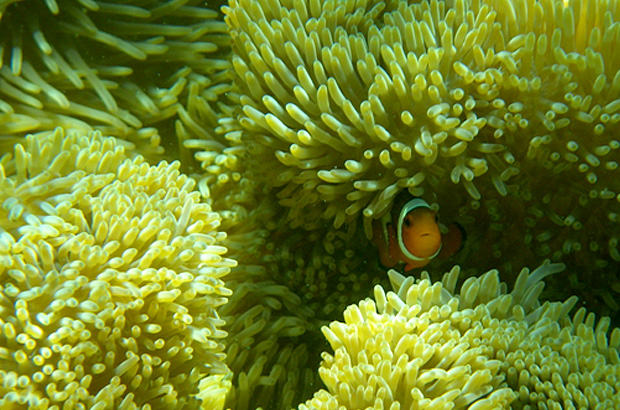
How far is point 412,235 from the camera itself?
1111 millimetres

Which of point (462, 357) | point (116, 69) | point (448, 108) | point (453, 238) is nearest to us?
point (462, 357)

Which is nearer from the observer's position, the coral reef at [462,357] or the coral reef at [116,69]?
the coral reef at [462,357]

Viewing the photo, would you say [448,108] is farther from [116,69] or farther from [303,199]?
[116,69]

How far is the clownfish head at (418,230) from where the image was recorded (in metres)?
1.13

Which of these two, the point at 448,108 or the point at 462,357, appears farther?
the point at 448,108

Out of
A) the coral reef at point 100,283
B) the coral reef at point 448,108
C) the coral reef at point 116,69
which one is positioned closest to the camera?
the coral reef at point 100,283

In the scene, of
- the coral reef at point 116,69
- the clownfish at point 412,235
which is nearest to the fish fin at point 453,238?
the clownfish at point 412,235

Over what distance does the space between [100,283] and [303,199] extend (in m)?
0.45

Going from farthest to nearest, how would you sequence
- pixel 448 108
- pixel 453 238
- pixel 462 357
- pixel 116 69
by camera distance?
pixel 116 69, pixel 453 238, pixel 448 108, pixel 462 357

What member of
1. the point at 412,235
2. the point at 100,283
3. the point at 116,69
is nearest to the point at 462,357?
the point at 412,235

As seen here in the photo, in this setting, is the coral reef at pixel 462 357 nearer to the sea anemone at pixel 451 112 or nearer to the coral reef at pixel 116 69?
the sea anemone at pixel 451 112

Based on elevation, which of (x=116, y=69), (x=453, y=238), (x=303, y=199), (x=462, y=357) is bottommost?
(x=462, y=357)

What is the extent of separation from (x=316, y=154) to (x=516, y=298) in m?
0.46

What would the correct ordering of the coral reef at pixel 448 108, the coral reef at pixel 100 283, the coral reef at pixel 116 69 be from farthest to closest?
1. the coral reef at pixel 116 69
2. the coral reef at pixel 448 108
3. the coral reef at pixel 100 283
